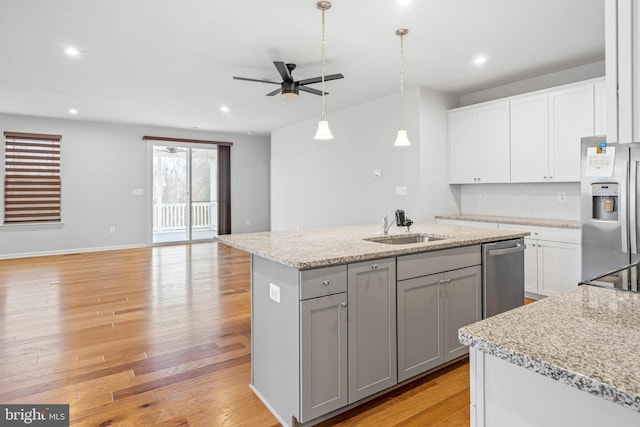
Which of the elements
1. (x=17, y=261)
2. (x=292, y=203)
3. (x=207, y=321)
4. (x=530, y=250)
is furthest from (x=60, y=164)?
(x=530, y=250)

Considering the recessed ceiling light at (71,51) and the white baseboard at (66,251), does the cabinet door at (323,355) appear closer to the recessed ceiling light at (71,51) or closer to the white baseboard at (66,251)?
the recessed ceiling light at (71,51)

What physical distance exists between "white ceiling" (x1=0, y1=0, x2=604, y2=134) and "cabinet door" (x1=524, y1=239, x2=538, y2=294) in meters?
2.00

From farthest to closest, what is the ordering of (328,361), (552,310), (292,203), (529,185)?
(292,203) → (529,185) → (328,361) → (552,310)

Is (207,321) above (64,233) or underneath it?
underneath

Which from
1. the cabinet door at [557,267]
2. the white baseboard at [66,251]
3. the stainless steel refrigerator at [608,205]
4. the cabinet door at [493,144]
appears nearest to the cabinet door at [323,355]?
the stainless steel refrigerator at [608,205]

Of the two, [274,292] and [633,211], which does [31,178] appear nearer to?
[274,292]

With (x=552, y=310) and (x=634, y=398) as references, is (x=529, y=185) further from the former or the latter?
(x=634, y=398)

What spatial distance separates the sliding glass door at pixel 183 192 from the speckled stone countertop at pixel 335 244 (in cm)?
621

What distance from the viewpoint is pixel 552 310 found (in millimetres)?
1054

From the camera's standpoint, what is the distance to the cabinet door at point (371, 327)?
2.00m

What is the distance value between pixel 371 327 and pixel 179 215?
7453 millimetres

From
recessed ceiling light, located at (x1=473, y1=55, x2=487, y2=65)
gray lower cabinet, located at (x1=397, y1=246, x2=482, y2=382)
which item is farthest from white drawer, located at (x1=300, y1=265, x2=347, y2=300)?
recessed ceiling light, located at (x1=473, y1=55, x2=487, y2=65)

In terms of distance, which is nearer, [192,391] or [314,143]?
[192,391]

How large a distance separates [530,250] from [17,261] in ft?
25.9
